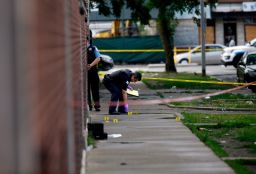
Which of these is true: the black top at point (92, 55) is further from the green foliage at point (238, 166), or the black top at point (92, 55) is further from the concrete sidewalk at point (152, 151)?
the green foliage at point (238, 166)

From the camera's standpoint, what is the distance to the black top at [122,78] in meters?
16.2

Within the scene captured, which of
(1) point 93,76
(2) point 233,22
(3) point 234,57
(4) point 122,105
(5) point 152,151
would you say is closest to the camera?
(5) point 152,151

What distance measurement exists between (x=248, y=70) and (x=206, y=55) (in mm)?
21355

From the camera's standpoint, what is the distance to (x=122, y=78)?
16.4 m

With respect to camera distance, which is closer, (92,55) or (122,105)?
(122,105)

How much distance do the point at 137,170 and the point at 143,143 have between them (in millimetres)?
2702

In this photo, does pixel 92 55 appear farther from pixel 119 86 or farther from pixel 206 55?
pixel 206 55

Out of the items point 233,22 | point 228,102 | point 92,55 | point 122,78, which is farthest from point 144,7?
point 233,22

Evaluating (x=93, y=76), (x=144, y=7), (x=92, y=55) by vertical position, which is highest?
(x=144, y=7)

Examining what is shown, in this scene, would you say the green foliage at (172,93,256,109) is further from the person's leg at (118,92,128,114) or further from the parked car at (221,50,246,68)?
the parked car at (221,50,246,68)

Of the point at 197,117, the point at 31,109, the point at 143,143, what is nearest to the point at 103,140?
the point at 143,143

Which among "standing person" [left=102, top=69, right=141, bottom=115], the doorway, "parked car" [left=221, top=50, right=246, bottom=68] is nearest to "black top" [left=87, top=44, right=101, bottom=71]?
"standing person" [left=102, top=69, right=141, bottom=115]

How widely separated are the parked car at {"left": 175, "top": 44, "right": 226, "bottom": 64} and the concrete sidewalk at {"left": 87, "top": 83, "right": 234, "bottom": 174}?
1221 inches

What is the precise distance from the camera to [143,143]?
456 inches
